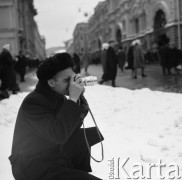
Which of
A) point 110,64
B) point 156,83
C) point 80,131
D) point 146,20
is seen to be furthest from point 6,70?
point 146,20

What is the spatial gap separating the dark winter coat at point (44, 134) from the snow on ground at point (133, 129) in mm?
1038

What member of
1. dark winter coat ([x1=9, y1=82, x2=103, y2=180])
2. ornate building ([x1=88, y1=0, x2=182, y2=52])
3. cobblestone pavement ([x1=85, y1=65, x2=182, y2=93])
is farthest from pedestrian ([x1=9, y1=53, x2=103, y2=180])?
ornate building ([x1=88, y1=0, x2=182, y2=52])

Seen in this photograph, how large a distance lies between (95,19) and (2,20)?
4157 cm

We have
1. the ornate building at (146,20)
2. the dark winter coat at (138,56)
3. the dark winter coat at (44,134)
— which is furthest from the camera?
the ornate building at (146,20)

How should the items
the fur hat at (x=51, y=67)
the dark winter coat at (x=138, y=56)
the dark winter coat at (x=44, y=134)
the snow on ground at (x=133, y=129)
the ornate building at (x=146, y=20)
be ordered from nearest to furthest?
1. the dark winter coat at (x=44, y=134)
2. the fur hat at (x=51, y=67)
3. the snow on ground at (x=133, y=129)
4. the dark winter coat at (x=138, y=56)
5. the ornate building at (x=146, y=20)

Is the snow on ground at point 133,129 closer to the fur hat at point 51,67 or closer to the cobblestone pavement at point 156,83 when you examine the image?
the fur hat at point 51,67

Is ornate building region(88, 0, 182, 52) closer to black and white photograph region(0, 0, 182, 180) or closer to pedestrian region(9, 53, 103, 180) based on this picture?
black and white photograph region(0, 0, 182, 180)

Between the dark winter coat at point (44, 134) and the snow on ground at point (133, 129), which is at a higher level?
the dark winter coat at point (44, 134)

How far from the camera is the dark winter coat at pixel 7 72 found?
32.5 ft

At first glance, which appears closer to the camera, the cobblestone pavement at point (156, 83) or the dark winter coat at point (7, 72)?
the dark winter coat at point (7, 72)

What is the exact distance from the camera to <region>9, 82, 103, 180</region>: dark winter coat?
6.70ft

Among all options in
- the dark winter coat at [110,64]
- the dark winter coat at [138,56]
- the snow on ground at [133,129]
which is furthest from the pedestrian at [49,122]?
the dark winter coat at [138,56]

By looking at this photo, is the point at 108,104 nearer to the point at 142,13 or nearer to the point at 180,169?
the point at 180,169

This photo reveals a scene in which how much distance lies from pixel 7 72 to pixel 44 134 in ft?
27.3
